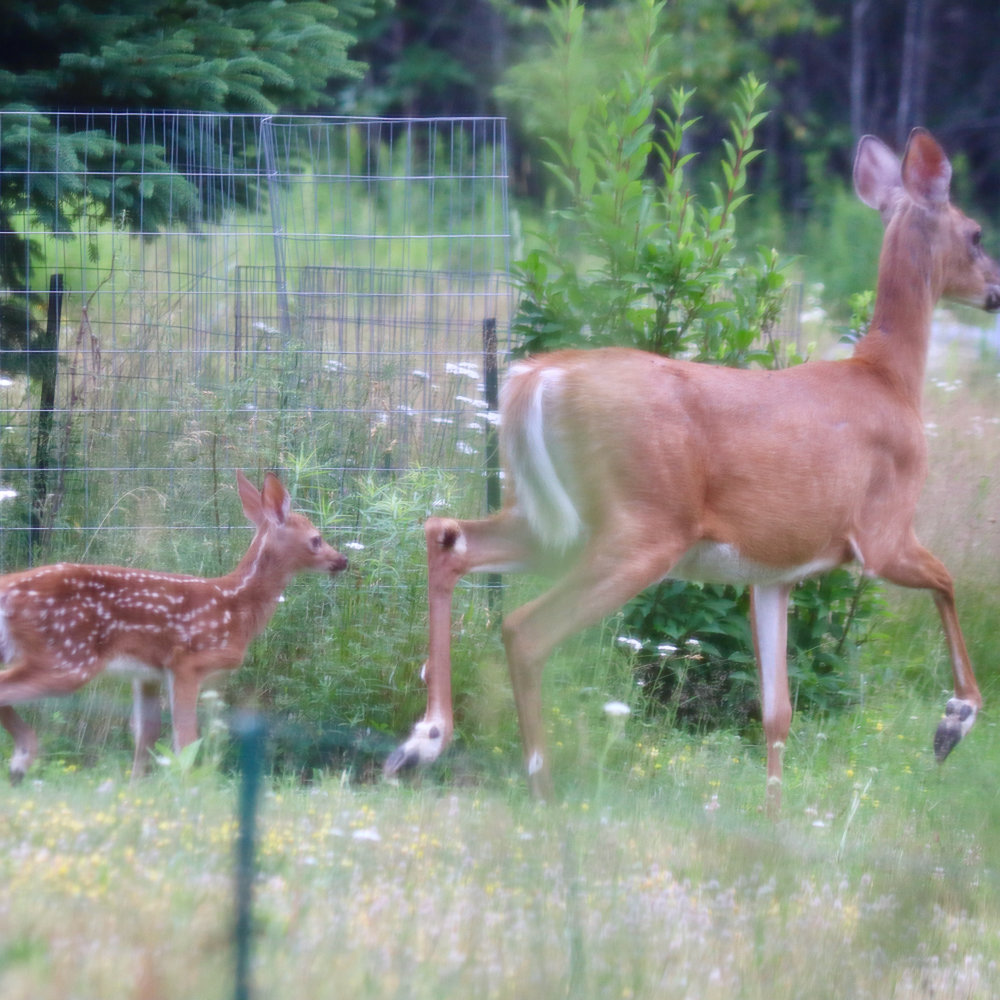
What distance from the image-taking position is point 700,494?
4984mm

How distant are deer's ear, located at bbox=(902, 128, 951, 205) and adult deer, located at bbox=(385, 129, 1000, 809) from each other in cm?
3

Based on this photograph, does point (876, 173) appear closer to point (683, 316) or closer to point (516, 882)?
point (683, 316)

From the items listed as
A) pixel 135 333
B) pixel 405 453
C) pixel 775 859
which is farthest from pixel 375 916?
pixel 135 333

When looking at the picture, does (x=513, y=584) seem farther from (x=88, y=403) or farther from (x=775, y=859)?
(x=775, y=859)

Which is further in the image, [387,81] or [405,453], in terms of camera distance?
[387,81]

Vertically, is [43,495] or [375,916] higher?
[43,495]

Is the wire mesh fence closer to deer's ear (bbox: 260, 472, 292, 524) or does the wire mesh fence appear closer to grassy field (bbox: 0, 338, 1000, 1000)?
deer's ear (bbox: 260, 472, 292, 524)

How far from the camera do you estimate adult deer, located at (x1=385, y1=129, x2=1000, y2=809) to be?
15.9ft

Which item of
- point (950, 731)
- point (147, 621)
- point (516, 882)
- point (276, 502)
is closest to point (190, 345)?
point (276, 502)

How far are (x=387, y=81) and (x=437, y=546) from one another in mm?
18539

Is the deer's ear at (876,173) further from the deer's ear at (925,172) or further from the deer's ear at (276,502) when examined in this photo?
the deer's ear at (276,502)

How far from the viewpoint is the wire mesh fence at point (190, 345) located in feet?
20.7

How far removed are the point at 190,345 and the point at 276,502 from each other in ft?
4.84

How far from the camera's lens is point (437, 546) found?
16.7 ft
